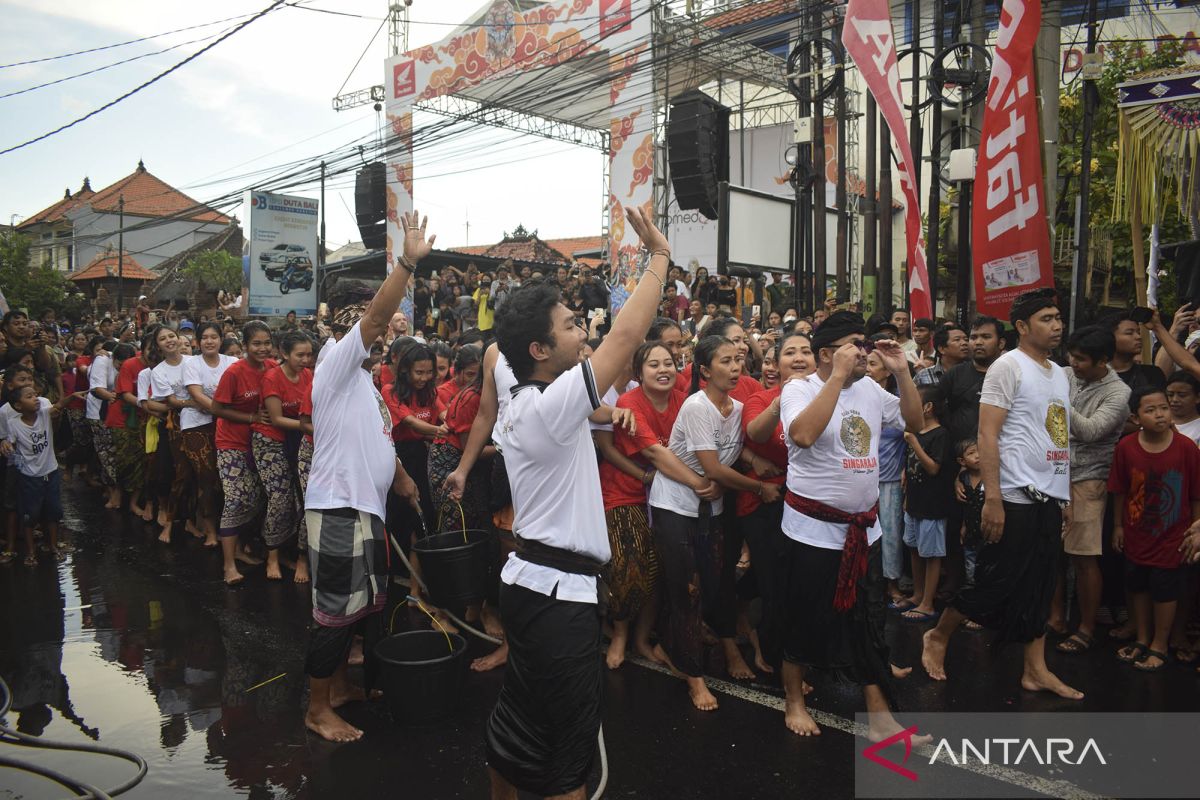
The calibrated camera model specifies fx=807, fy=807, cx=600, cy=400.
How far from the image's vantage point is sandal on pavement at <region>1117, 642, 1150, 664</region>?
4.72 meters

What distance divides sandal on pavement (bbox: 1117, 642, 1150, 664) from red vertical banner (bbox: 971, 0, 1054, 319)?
2706 millimetres

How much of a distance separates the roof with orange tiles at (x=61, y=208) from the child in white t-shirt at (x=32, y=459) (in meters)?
60.0

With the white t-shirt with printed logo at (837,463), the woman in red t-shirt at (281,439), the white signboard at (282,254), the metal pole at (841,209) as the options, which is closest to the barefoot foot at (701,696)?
the white t-shirt with printed logo at (837,463)

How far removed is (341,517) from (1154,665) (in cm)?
458

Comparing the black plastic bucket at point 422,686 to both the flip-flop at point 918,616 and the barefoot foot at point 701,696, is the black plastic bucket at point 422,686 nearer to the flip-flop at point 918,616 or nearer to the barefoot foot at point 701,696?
the barefoot foot at point 701,696

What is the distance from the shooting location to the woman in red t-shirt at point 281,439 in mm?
5965

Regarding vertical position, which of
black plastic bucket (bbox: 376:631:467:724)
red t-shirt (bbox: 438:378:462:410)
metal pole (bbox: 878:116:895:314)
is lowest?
black plastic bucket (bbox: 376:631:467:724)

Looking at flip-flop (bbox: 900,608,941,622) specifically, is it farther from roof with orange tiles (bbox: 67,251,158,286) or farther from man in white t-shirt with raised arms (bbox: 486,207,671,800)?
roof with orange tiles (bbox: 67,251,158,286)

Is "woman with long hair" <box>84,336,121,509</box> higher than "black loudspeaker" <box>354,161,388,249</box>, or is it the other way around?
"black loudspeaker" <box>354,161,388,249</box>

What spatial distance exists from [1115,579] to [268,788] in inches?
207

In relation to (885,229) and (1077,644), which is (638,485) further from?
(885,229)

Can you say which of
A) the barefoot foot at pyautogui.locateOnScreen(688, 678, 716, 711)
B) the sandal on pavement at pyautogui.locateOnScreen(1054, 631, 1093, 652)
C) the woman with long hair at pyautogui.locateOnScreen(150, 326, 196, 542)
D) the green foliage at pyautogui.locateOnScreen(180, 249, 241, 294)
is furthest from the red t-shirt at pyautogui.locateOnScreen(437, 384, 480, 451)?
the green foliage at pyautogui.locateOnScreen(180, 249, 241, 294)

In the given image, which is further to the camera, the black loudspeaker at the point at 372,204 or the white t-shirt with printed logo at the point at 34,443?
the black loudspeaker at the point at 372,204

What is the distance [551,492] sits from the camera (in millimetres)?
2660
